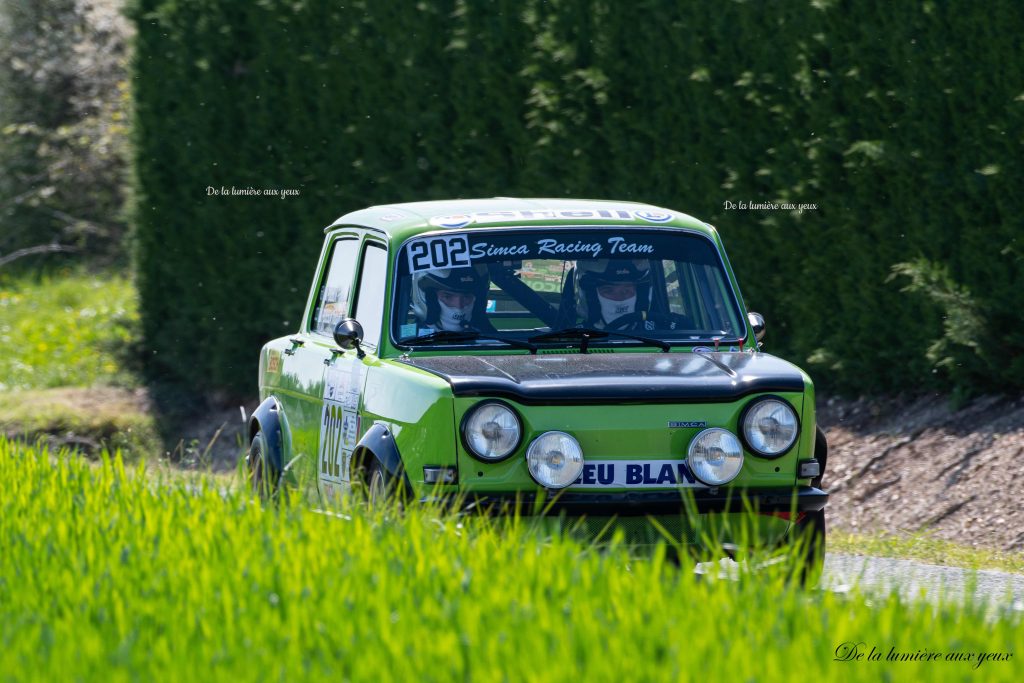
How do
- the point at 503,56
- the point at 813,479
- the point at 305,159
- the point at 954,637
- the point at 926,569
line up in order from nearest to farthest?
the point at 954,637, the point at 813,479, the point at 926,569, the point at 503,56, the point at 305,159

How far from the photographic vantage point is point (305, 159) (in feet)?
50.6

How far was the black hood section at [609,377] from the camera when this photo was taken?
603 centimetres

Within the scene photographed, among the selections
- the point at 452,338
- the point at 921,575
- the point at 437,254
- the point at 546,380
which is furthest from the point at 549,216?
the point at 921,575

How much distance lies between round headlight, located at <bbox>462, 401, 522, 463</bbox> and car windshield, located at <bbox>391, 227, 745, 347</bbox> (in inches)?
39.1

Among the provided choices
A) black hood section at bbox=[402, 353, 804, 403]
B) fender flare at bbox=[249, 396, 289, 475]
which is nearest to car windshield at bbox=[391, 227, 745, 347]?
black hood section at bbox=[402, 353, 804, 403]

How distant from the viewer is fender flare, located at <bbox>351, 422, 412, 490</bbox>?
6250 mm

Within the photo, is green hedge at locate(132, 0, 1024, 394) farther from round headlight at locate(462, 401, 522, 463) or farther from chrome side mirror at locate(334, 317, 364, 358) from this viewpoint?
round headlight at locate(462, 401, 522, 463)

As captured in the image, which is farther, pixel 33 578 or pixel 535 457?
pixel 535 457

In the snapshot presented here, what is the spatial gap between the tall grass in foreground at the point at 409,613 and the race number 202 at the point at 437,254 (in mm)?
1749

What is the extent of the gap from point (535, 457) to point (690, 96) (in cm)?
628

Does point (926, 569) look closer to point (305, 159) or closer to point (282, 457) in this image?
point (282, 457)

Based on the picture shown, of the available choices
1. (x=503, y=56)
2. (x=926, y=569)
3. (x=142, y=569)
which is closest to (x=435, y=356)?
(x=142, y=569)

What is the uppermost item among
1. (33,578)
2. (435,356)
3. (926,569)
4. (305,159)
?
(305,159)

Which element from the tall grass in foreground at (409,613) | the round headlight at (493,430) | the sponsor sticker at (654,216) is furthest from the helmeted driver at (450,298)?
the tall grass in foreground at (409,613)
